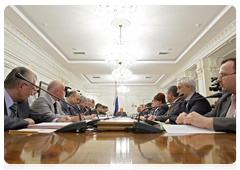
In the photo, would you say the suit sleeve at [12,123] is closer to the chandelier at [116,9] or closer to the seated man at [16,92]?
the seated man at [16,92]

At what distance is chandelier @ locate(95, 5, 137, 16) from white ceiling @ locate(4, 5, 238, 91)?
14 cm

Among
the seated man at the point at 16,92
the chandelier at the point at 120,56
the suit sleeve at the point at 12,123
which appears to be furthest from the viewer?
the chandelier at the point at 120,56

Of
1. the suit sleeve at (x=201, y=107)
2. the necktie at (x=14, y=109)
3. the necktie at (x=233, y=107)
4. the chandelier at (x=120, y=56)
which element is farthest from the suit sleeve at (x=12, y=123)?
the chandelier at (x=120, y=56)

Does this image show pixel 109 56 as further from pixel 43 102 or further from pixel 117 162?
pixel 117 162

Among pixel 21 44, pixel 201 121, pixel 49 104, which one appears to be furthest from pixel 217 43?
pixel 21 44

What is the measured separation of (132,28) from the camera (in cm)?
355

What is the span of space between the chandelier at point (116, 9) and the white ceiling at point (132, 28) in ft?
0.47

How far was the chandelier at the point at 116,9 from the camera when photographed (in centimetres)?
279

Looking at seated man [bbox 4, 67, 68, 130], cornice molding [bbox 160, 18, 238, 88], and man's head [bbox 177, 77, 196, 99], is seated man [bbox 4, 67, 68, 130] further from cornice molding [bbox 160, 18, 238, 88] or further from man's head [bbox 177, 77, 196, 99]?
cornice molding [bbox 160, 18, 238, 88]

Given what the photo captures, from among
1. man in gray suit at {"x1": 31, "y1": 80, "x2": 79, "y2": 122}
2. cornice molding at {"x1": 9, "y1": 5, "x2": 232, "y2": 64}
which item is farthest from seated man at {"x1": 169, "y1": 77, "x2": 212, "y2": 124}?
cornice molding at {"x1": 9, "y1": 5, "x2": 232, "y2": 64}

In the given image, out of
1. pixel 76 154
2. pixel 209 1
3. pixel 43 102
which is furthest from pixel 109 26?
pixel 76 154

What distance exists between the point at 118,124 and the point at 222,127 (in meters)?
0.52

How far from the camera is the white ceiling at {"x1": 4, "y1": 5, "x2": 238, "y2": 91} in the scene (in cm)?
298

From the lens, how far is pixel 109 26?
11.5 feet
